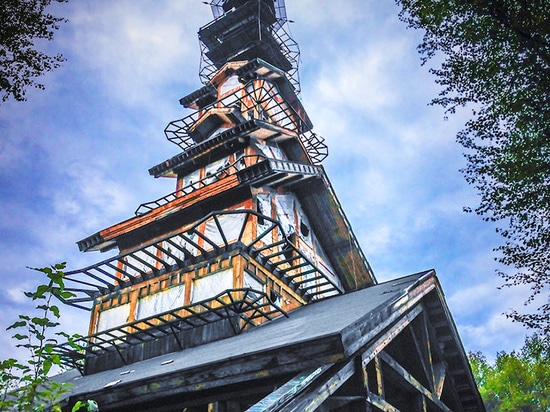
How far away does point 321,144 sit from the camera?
23266 mm

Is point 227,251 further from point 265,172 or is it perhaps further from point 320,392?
point 320,392

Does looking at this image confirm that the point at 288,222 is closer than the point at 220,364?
No

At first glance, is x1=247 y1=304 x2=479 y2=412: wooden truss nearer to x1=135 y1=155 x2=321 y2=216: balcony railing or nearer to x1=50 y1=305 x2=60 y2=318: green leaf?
x1=50 y1=305 x2=60 y2=318: green leaf

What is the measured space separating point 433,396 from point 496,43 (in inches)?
348

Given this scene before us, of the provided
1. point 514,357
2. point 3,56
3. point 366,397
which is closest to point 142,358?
point 366,397

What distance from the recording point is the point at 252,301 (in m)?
11.6

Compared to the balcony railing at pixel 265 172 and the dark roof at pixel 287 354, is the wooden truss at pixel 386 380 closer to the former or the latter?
the dark roof at pixel 287 354

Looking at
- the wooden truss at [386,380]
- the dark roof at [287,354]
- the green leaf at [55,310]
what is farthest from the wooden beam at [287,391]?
the green leaf at [55,310]

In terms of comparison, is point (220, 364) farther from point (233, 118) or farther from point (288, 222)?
point (233, 118)

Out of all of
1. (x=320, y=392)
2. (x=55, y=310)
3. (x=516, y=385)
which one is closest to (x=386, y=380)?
(x=320, y=392)

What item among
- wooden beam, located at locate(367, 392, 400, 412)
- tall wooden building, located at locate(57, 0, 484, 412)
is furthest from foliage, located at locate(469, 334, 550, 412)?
wooden beam, located at locate(367, 392, 400, 412)

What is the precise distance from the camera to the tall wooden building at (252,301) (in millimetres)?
7031

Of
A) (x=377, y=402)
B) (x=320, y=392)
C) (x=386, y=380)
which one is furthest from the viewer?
(x=386, y=380)

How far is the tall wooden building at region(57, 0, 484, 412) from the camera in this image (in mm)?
7031
